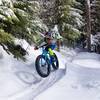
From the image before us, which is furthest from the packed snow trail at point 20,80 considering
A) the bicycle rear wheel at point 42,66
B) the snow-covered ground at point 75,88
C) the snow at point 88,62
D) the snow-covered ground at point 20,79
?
the snow at point 88,62

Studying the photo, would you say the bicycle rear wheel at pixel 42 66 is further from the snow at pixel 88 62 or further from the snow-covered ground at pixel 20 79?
the snow at pixel 88 62

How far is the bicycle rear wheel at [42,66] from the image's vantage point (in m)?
10.7

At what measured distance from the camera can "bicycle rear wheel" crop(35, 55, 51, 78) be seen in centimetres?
1066

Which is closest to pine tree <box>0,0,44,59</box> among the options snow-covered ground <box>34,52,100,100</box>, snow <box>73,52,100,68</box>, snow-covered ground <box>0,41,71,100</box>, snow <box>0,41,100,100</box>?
snow-covered ground <box>0,41,71,100</box>

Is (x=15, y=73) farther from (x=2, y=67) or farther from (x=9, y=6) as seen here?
(x=9, y=6)

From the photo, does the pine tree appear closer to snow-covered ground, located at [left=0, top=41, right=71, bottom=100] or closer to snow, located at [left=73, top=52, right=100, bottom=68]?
snow-covered ground, located at [left=0, top=41, right=71, bottom=100]

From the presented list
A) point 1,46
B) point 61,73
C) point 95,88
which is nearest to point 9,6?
point 1,46

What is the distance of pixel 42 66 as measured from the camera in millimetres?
10922

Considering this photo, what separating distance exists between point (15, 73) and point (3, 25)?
1.82m

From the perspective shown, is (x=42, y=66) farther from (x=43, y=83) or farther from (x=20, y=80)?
(x=20, y=80)

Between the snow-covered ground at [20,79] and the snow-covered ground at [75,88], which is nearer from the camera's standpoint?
the snow-covered ground at [75,88]

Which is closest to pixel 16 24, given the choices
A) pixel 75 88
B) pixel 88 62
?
pixel 75 88

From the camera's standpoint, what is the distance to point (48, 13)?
23.1 m

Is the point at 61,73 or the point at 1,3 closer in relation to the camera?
the point at 1,3
